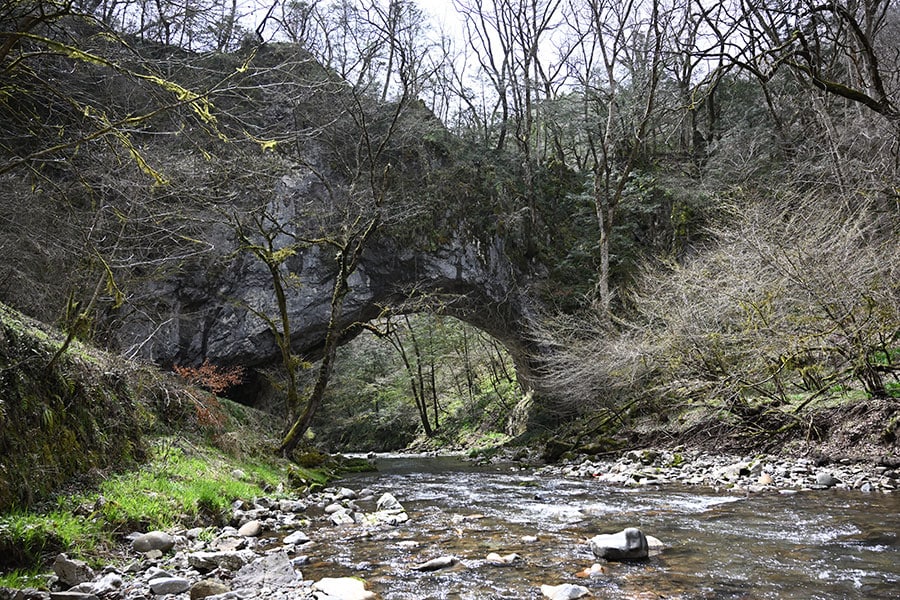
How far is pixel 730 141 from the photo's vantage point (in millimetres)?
16875

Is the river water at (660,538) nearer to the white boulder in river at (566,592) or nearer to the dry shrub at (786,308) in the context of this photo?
the white boulder in river at (566,592)

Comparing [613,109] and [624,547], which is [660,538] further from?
[613,109]

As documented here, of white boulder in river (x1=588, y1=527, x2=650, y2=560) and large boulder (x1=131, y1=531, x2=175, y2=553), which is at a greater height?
large boulder (x1=131, y1=531, x2=175, y2=553)

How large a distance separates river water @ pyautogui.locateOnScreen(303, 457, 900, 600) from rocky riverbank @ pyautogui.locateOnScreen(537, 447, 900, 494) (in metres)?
0.45

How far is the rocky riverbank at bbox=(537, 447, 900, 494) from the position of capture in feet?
21.6

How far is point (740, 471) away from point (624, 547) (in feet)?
16.7

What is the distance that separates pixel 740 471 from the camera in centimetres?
794

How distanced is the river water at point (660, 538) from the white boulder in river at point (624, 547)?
101 millimetres

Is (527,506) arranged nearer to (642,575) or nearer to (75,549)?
(642,575)

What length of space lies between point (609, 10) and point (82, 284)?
16.6 m

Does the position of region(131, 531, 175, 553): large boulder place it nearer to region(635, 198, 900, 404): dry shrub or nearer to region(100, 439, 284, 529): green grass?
region(100, 439, 284, 529): green grass

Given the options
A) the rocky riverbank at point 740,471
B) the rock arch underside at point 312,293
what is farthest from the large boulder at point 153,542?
the rock arch underside at point 312,293

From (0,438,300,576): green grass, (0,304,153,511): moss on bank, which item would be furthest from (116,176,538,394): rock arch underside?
(0,304,153,511): moss on bank

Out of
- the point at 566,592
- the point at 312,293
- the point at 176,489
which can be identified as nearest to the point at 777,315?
the point at 566,592
